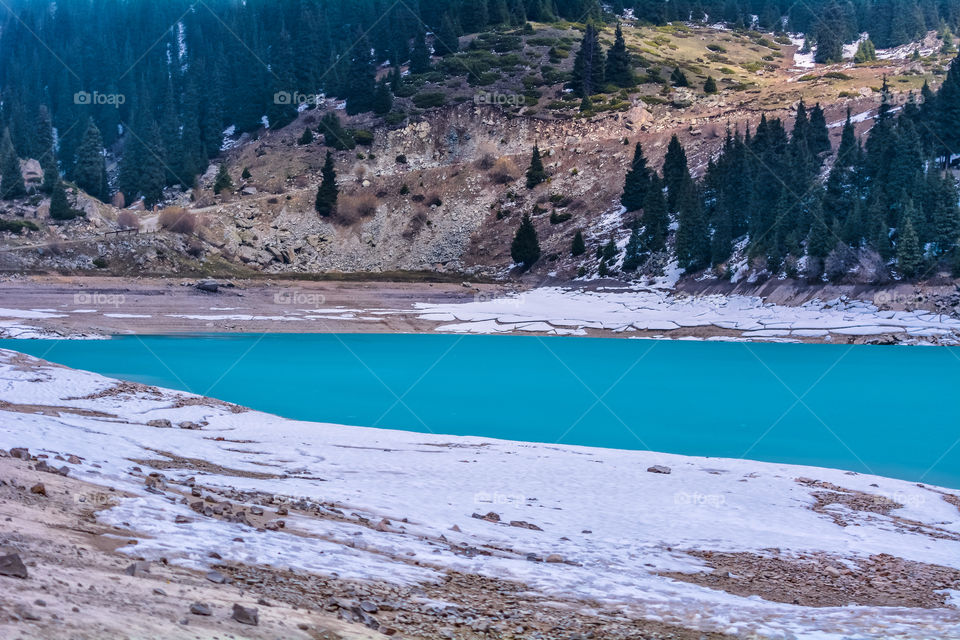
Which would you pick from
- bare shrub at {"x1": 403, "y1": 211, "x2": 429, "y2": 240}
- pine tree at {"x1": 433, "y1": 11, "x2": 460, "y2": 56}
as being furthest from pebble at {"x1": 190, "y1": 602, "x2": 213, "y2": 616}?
pine tree at {"x1": 433, "y1": 11, "x2": 460, "y2": 56}

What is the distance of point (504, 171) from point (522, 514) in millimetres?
80441

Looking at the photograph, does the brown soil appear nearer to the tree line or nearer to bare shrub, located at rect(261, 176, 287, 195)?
the tree line

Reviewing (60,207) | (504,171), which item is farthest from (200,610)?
(504,171)

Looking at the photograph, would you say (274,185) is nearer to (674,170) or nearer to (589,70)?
(589,70)

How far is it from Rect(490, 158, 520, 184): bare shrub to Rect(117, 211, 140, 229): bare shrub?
3422 cm

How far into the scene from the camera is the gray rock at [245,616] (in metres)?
8.36

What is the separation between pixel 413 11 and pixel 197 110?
37.8 m

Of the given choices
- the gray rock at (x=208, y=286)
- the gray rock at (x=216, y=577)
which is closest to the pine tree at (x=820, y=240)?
the gray rock at (x=208, y=286)

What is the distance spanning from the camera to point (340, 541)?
1293 centimetres

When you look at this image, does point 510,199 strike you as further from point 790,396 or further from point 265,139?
point 790,396

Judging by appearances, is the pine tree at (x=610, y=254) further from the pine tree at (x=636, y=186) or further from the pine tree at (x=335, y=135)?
the pine tree at (x=335, y=135)

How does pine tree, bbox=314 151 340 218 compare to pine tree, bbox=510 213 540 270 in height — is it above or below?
above

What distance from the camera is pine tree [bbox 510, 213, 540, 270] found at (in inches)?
3214

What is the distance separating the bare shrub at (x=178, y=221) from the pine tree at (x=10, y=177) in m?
12.2
